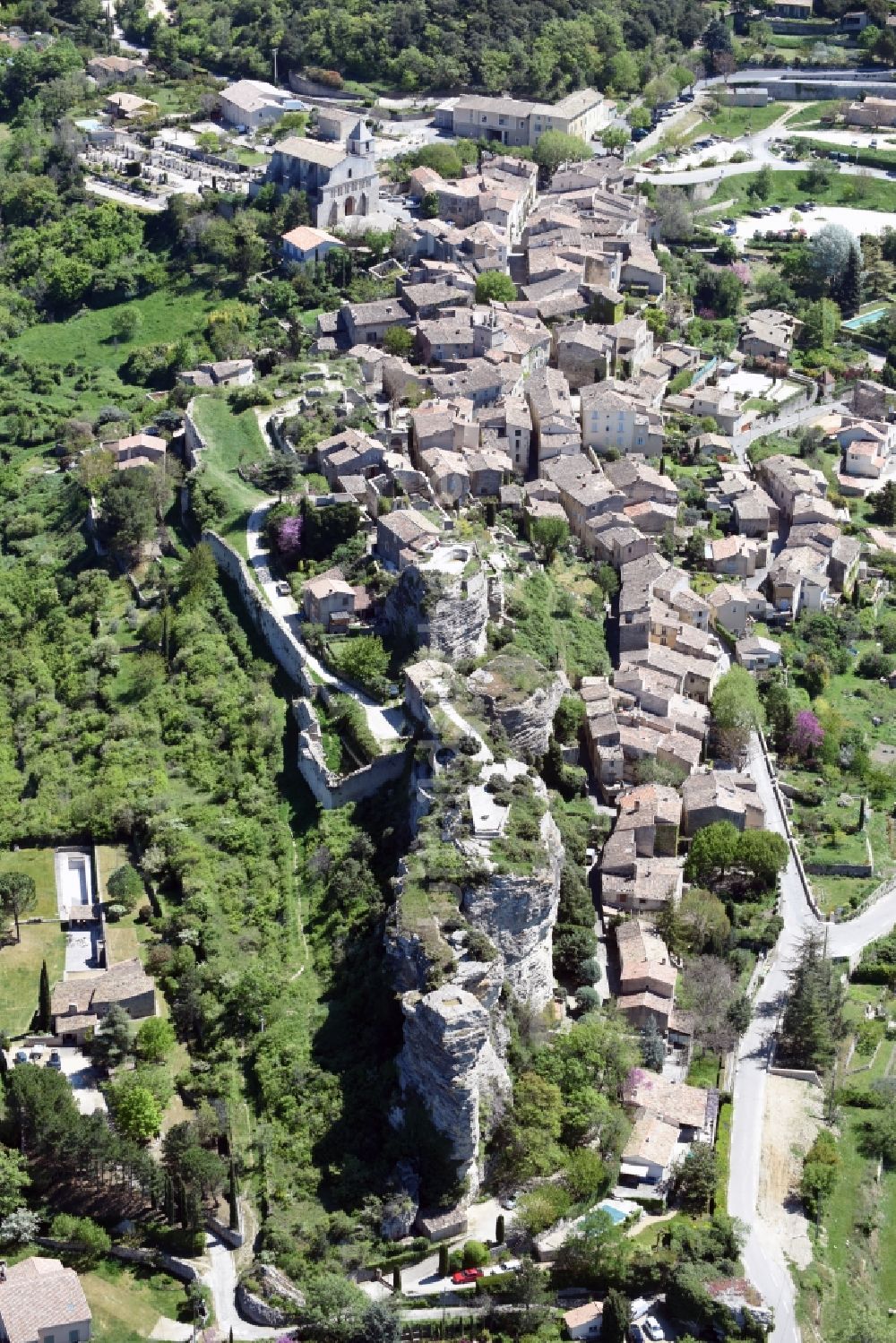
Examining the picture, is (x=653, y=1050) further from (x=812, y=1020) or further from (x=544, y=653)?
(x=544, y=653)

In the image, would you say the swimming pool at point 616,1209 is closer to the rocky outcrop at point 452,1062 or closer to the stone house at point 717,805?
the rocky outcrop at point 452,1062

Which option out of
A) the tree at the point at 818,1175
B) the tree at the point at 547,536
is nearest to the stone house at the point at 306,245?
the tree at the point at 547,536

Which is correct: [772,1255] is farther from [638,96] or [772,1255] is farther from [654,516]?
[638,96]

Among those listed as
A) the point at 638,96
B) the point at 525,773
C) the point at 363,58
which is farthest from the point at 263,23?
the point at 525,773

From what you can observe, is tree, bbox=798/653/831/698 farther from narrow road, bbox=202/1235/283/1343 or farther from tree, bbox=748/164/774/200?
tree, bbox=748/164/774/200

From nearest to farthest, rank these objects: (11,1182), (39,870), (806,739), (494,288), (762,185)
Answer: (11,1182) < (39,870) < (806,739) < (494,288) < (762,185)

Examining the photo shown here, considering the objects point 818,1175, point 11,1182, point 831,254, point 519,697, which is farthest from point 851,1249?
point 831,254
